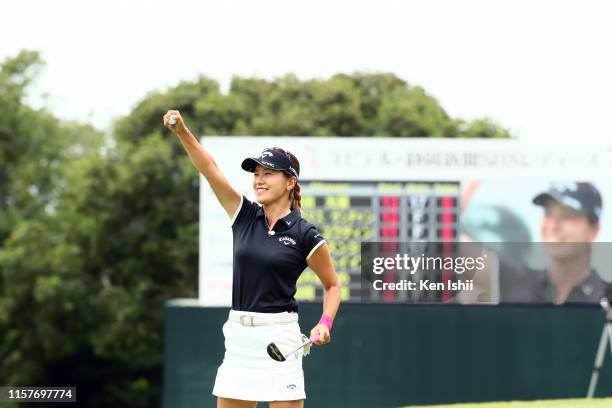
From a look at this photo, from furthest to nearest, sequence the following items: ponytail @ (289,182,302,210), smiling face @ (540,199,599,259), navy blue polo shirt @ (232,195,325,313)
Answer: smiling face @ (540,199,599,259), ponytail @ (289,182,302,210), navy blue polo shirt @ (232,195,325,313)

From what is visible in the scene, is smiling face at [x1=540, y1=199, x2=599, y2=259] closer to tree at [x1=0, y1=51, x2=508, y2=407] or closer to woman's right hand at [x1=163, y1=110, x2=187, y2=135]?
tree at [x1=0, y1=51, x2=508, y2=407]

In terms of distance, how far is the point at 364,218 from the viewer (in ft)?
57.4

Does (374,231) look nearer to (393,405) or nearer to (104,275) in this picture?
(393,405)

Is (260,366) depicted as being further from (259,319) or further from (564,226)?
(564,226)

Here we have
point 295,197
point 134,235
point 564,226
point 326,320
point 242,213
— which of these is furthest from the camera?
point 134,235

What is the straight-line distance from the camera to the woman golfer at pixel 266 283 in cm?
562

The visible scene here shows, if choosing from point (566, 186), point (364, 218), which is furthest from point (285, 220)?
point (566, 186)

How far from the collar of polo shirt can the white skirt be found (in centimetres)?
39

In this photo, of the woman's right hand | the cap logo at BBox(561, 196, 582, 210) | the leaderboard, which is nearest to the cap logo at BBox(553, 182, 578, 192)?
the cap logo at BBox(561, 196, 582, 210)

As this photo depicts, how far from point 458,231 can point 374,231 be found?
3.96ft

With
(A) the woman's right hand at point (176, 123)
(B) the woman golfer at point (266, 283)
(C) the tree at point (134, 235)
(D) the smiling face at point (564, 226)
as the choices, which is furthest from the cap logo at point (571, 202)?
(A) the woman's right hand at point (176, 123)

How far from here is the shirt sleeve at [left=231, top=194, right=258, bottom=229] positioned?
5.83 m

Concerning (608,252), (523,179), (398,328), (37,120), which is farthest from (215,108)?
(608,252)

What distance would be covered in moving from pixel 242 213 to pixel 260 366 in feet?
2.32
